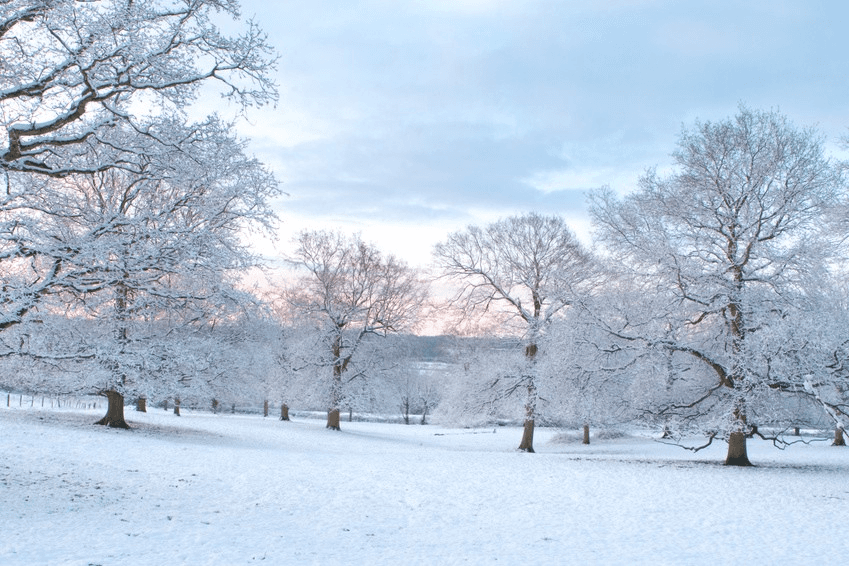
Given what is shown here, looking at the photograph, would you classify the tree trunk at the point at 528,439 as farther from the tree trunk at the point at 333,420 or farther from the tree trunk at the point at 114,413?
the tree trunk at the point at 114,413

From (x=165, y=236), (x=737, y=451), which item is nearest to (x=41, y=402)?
(x=165, y=236)

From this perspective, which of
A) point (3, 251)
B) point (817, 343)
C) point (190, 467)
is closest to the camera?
point (3, 251)

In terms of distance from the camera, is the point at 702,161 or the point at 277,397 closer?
the point at 702,161

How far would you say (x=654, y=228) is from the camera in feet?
57.7

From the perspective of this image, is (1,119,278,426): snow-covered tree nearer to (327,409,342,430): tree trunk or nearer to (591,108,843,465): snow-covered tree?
(591,108,843,465): snow-covered tree

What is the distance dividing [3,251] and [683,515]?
39.5 ft

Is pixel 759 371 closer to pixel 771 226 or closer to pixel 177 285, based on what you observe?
pixel 771 226

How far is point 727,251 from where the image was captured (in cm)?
1712

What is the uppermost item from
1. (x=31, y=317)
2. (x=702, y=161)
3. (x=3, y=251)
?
(x=702, y=161)

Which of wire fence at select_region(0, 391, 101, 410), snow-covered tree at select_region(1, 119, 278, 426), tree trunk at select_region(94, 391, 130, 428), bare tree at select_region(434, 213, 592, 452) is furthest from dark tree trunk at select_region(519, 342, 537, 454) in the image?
wire fence at select_region(0, 391, 101, 410)

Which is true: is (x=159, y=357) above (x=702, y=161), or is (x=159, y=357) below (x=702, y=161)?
below

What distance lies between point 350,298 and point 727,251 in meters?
19.0

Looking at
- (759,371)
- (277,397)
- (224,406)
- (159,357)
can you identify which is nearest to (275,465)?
(159,357)

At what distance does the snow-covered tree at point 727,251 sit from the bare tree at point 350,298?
14949 mm
